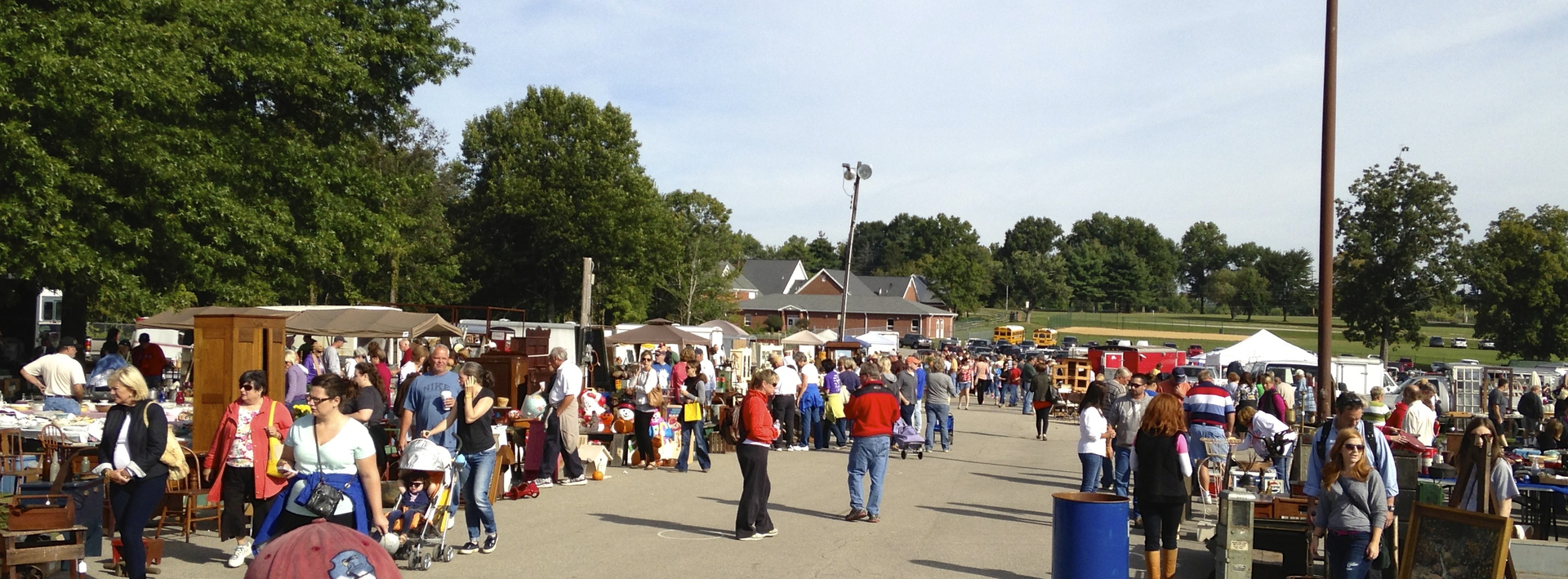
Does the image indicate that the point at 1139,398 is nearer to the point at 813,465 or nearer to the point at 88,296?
the point at 813,465

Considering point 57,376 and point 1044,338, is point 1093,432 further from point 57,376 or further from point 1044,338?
point 1044,338

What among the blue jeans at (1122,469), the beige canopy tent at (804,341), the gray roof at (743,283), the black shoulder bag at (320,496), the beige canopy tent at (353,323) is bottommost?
the blue jeans at (1122,469)

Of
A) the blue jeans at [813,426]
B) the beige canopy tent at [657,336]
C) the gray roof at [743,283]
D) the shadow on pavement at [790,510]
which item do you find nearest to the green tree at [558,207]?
the beige canopy tent at [657,336]

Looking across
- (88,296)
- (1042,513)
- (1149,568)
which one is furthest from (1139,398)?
(88,296)

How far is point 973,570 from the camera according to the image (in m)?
9.16

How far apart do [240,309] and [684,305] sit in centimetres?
5849

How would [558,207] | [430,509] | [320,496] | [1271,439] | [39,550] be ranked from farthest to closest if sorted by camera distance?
[558,207] → [1271,439] → [430,509] → [39,550] → [320,496]

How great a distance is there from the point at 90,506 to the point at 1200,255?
15482cm

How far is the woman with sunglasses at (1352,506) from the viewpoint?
717cm

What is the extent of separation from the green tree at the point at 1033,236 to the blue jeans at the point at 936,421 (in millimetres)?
129644

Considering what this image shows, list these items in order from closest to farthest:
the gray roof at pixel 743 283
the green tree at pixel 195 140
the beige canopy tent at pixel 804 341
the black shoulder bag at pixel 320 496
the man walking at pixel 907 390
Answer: the black shoulder bag at pixel 320 496
the green tree at pixel 195 140
the man walking at pixel 907 390
the beige canopy tent at pixel 804 341
the gray roof at pixel 743 283

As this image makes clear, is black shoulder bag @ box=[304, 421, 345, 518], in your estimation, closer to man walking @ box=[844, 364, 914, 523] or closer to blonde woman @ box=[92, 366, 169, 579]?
blonde woman @ box=[92, 366, 169, 579]

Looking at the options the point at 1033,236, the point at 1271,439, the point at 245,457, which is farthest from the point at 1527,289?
the point at 1033,236

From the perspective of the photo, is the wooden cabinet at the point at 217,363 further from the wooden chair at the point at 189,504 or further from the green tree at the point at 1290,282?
the green tree at the point at 1290,282
